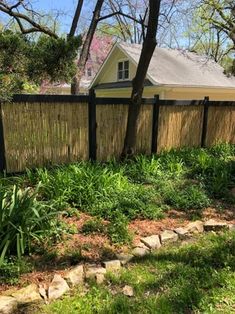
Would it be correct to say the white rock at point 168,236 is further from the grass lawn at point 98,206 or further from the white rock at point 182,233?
the grass lawn at point 98,206

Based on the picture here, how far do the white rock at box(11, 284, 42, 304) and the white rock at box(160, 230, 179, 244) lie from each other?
5.85 feet

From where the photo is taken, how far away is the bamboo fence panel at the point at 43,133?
250 inches

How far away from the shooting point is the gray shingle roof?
15.5 m

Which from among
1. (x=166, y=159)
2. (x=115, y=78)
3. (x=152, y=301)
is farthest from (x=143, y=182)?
(x=115, y=78)

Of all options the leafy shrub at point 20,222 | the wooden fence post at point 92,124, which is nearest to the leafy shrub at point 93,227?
the leafy shrub at point 20,222

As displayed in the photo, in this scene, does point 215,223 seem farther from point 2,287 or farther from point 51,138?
point 51,138

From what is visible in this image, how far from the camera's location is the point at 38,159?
265 inches

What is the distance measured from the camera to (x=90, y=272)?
351 centimetres

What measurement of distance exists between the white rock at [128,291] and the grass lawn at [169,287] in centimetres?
3

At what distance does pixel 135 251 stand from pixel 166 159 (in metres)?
3.77

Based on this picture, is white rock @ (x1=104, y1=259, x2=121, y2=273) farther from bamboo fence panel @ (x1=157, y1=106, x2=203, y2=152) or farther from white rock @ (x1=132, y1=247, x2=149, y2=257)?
bamboo fence panel @ (x1=157, y1=106, x2=203, y2=152)

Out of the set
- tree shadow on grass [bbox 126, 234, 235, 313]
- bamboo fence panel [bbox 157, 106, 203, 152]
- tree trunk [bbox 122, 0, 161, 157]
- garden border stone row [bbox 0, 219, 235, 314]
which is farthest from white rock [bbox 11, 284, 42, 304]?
bamboo fence panel [bbox 157, 106, 203, 152]

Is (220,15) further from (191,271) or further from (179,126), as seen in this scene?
(191,271)

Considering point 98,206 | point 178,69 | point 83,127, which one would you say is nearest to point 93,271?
point 98,206
